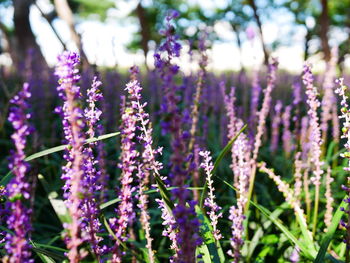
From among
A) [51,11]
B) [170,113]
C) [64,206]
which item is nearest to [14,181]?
[64,206]

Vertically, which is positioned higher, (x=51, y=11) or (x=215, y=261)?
(x=51, y=11)

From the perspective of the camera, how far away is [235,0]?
26953 millimetres

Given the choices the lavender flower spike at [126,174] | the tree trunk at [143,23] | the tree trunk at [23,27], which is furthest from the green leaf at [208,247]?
the tree trunk at [143,23]

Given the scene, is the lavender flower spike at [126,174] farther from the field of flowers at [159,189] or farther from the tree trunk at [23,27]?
the tree trunk at [23,27]

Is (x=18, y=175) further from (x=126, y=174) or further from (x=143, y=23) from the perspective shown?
(x=143, y=23)

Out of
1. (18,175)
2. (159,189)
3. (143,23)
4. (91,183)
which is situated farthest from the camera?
(143,23)

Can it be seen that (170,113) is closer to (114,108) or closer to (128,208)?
(128,208)

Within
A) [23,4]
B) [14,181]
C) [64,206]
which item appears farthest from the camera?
[23,4]

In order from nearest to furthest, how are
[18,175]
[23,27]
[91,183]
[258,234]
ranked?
[18,175]
[91,183]
[258,234]
[23,27]

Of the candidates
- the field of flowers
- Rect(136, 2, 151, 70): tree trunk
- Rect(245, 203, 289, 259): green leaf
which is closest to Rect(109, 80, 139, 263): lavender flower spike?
the field of flowers

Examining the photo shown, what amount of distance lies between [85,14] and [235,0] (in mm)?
17955

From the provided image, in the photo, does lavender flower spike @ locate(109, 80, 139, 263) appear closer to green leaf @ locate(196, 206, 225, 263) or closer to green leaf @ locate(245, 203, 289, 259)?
green leaf @ locate(196, 206, 225, 263)

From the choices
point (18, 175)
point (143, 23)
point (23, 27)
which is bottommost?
point (18, 175)

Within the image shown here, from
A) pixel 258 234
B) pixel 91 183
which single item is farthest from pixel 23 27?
pixel 91 183
